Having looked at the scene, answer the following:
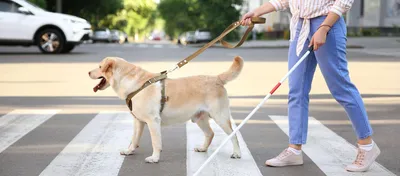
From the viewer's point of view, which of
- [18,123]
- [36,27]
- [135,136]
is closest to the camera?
[135,136]

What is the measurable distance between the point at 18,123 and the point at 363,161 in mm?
4228

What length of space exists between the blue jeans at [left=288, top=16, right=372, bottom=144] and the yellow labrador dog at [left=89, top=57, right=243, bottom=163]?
53cm

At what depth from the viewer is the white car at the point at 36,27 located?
2367 centimetres

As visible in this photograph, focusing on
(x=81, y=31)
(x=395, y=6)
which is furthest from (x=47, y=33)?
(x=395, y=6)

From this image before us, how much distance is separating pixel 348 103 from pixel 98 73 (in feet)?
6.57

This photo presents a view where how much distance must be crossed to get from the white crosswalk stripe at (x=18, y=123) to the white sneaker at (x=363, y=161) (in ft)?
9.92

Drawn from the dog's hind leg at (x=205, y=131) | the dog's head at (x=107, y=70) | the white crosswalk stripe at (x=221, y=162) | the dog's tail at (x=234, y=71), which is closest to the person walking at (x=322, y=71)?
the white crosswalk stripe at (x=221, y=162)

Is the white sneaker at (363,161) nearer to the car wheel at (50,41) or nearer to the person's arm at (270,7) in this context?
the person's arm at (270,7)

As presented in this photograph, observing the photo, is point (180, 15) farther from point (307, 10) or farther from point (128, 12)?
point (307, 10)

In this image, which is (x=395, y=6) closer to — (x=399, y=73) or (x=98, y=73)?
(x=399, y=73)

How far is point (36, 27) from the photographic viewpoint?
23.9 meters

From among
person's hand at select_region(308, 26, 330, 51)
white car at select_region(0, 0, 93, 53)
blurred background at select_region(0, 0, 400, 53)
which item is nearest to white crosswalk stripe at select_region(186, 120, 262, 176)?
person's hand at select_region(308, 26, 330, 51)

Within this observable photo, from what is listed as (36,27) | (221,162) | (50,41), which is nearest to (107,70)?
(221,162)

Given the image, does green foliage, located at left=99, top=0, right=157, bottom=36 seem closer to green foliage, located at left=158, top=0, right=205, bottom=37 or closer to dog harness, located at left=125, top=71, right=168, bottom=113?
green foliage, located at left=158, top=0, right=205, bottom=37
